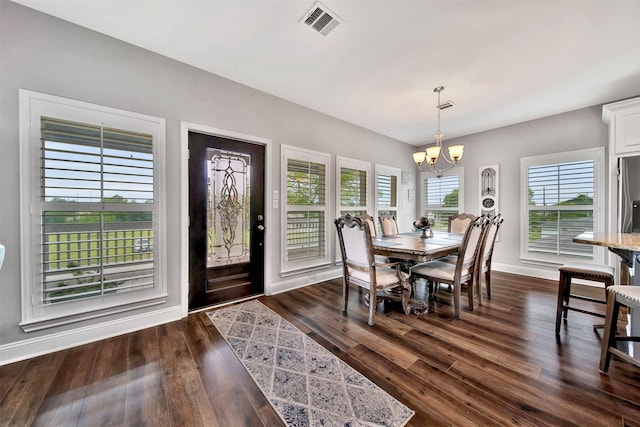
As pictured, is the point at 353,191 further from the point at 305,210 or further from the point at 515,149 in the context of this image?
the point at 515,149

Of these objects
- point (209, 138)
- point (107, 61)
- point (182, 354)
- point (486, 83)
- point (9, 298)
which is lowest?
Result: point (182, 354)

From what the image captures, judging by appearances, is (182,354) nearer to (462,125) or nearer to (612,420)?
(612,420)

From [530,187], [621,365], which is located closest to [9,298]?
[621,365]

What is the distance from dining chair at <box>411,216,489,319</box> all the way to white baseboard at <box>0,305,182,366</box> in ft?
9.18

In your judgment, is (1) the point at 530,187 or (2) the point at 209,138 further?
(1) the point at 530,187

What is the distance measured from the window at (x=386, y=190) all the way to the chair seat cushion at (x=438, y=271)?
194 cm

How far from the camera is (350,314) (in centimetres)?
266

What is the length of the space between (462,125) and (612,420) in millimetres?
4226

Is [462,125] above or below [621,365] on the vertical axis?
above

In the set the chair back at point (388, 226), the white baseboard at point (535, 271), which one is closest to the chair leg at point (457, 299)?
the chair back at point (388, 226)

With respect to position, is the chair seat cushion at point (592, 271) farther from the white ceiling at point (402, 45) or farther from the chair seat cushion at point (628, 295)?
the white ceiling at point (402, 45)

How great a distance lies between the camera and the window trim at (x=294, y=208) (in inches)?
133

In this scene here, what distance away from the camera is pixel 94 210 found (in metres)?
2.10

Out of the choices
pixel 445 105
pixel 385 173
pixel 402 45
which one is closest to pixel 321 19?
pixel 402 45
